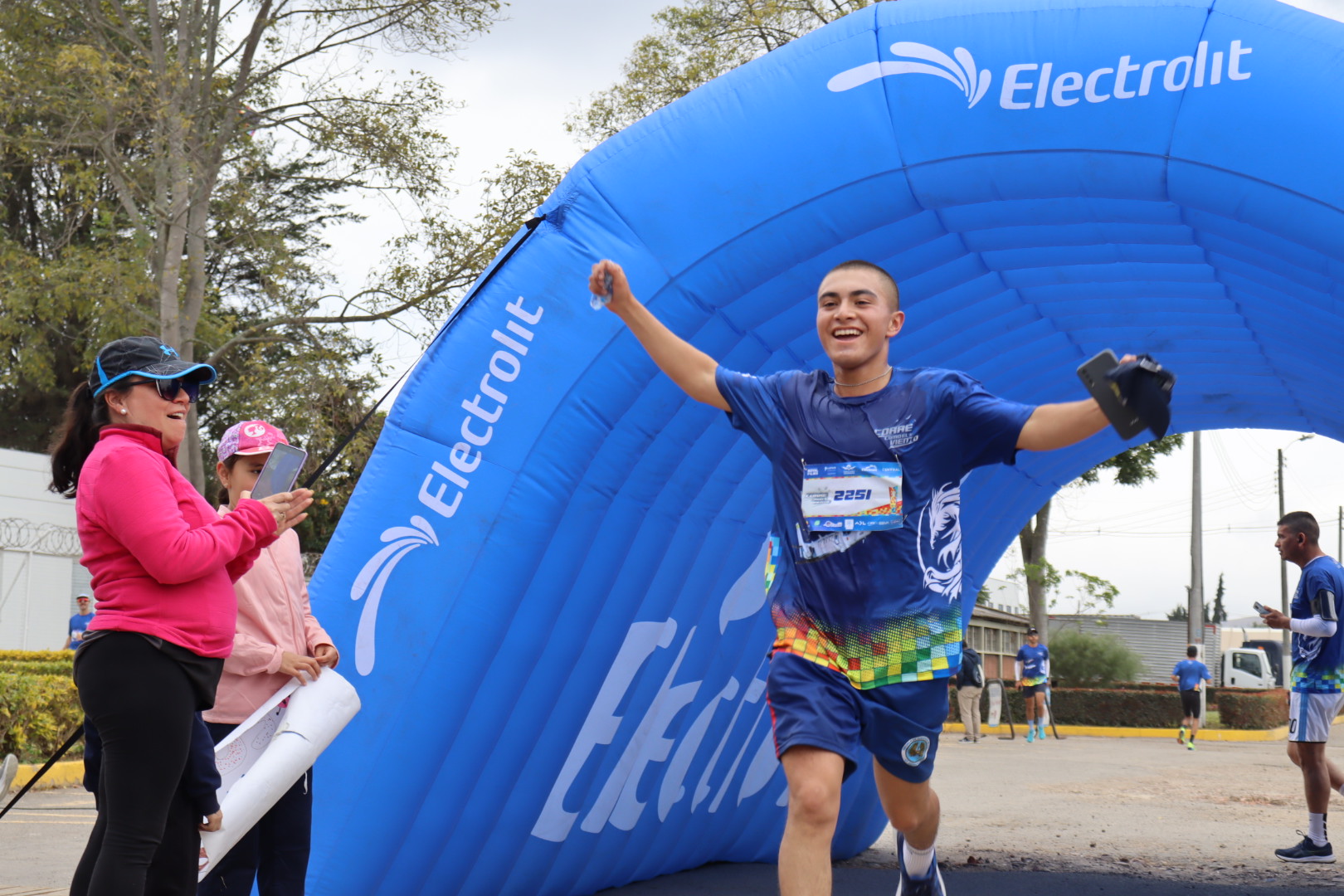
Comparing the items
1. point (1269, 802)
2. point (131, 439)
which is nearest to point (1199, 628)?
point (1269, 802)

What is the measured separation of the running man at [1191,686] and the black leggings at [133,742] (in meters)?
19.3

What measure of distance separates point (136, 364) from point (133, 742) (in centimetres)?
90

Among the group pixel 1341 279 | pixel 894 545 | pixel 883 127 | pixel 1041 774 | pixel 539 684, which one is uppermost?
pixel 883 127

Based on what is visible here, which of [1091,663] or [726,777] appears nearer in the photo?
[726,777]

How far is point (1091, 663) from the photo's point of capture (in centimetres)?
2819

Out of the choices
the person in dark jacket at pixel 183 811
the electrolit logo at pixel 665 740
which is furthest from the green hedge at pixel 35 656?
the person in dark jacket at pixel 183 811

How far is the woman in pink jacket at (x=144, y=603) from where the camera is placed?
293cm

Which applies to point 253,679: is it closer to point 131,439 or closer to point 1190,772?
point 131,439

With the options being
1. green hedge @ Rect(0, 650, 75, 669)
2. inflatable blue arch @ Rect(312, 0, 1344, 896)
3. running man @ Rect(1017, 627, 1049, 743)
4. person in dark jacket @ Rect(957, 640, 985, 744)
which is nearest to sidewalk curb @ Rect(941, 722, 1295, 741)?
running man @ Rect(1017, 627, 1049, 743)

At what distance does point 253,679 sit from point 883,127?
2611mm

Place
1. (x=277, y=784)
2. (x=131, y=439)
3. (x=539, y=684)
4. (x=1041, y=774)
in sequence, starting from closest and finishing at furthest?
(x=131, y=439) → (x=277, y=784) → (x=539, y=684) → (x=1041, y=774)

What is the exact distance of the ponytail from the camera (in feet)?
10.6

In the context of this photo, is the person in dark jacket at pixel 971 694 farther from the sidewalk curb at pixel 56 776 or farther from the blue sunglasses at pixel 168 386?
the blue sunglasses at pixel 168 386

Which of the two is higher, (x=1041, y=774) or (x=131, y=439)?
(x=131, y=439)
